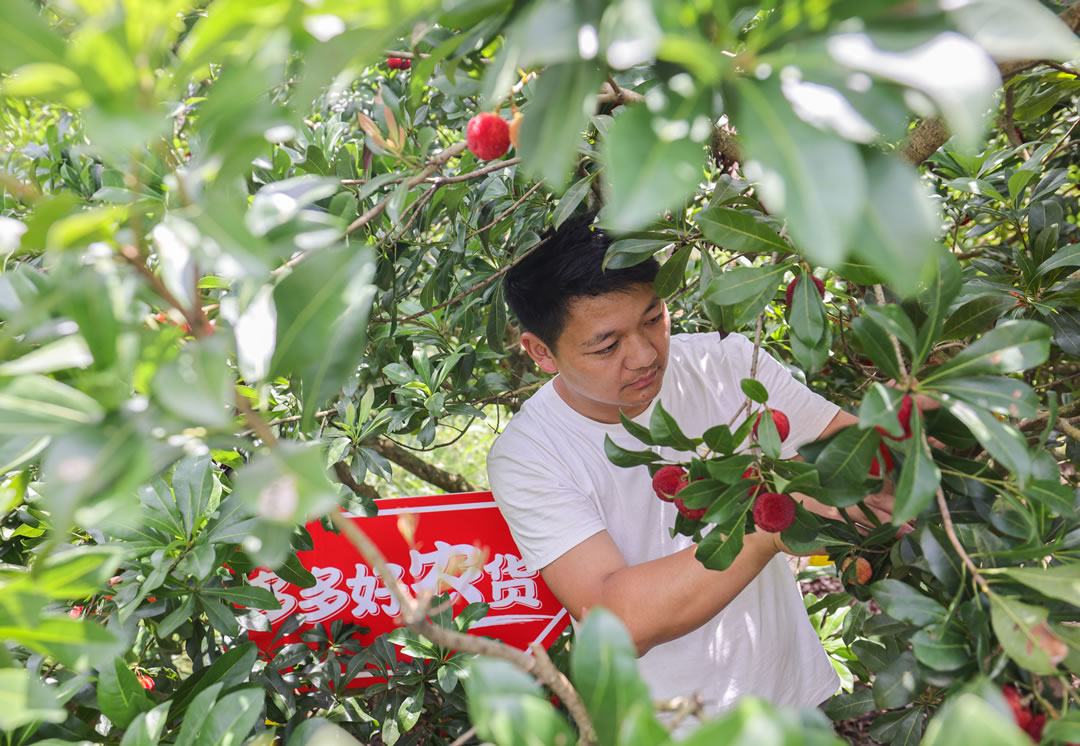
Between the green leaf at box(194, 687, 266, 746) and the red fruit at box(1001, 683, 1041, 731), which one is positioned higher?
the red fruit at box(1001, 683, 1041, 731)

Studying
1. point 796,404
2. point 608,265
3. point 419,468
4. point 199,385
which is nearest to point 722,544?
point 608,265

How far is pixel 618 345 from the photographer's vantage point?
70.7 inches

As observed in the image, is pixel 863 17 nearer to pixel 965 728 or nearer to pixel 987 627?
pixel 965 728

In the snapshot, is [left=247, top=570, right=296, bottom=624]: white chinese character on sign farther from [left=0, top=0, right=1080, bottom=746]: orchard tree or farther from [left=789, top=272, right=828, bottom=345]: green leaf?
[left=789, top=272, right=828, bottom=345]: green leaf

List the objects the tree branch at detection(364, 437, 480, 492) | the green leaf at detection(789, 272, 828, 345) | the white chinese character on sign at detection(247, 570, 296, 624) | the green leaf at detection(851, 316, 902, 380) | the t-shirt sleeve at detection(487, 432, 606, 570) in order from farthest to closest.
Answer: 1. the tree branch at detection(364, 437, 480, 492)
2. the white chinese character on sign at detection(247, 570, 296, 624)
3. the t-shirt sleeve at detection(487, 432, 606, 570)
4. the green leaf at detection(789, 272, 828, 345)
5. the green leaf at detection(851, 316, 902, 380)

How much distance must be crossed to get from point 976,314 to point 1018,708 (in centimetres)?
60

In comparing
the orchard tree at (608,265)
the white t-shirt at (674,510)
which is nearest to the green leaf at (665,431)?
the orchard tree at (608,265)

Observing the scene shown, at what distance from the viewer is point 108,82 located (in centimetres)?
51

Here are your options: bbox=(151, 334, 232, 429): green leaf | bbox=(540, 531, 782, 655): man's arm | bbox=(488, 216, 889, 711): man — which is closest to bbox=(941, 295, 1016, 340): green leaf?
bbox=(540, 531, 782, 655): man's arm

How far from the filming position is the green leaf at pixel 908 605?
888 mm

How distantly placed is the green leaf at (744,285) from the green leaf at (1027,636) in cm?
52

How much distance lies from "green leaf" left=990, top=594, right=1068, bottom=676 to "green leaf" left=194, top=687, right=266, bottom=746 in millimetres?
787

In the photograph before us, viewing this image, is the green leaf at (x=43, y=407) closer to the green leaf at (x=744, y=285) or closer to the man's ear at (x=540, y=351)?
the green leaf at (x=744, y=285)

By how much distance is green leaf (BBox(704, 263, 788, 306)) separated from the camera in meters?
1.17
